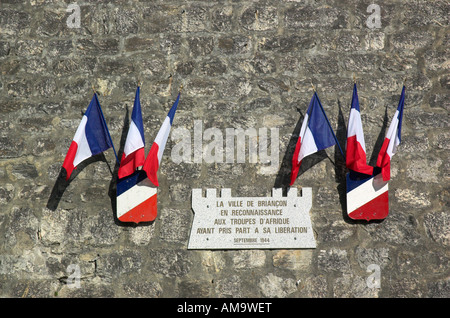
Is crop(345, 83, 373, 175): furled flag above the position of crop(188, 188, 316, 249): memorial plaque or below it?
above

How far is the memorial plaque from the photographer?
423 centimetres

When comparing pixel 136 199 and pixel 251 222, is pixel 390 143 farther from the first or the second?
pixel 136 199

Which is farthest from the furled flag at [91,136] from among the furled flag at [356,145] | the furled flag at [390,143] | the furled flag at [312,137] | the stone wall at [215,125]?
the furled flag at [390,143]

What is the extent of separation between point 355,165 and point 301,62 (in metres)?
1.02

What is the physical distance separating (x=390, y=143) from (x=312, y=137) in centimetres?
62

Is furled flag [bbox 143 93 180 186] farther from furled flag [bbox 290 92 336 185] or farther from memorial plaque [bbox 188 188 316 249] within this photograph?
furled flag [bbox 290 92 336 185]

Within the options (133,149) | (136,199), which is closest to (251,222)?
(136,199)

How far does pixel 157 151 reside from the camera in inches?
164

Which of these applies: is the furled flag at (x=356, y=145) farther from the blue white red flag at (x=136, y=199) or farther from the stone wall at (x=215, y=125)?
the blue white red flag at (x=136, y=199)

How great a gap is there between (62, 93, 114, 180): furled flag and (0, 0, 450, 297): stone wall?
0.17 meters

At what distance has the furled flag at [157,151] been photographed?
13.5 ft

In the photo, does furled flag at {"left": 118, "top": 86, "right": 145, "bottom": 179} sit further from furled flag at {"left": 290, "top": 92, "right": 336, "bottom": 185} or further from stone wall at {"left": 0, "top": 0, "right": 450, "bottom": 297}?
furled flag at {"left": 290, "top": 92, "right": 336, "bottom": 185}

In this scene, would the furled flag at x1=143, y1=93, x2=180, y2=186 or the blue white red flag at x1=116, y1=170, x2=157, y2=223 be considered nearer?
the furled flag at x1=143, y1=93, x2=180, y2=186

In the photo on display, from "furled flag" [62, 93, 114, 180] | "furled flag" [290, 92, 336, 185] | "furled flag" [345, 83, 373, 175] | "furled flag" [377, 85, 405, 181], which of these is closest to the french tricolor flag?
"furled flag" [62, 93, 114, 180]
